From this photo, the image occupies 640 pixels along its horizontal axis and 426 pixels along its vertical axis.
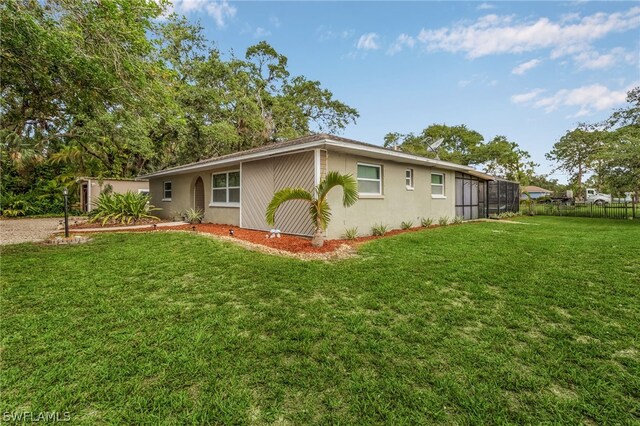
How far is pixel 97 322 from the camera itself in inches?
125

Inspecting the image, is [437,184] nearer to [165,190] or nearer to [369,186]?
[369,186]

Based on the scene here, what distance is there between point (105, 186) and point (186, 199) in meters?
7.79

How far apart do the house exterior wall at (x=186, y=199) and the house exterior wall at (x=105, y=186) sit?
229 centimetres

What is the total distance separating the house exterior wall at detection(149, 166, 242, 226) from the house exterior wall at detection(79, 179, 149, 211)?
2.29 m

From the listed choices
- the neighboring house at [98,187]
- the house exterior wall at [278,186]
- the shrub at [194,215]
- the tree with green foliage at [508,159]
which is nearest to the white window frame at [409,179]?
the house exterior wall at [278,186]

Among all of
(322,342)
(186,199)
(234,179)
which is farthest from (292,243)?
(186,199)

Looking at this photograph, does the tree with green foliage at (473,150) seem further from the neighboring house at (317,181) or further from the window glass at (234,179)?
the window glass at (234,179)

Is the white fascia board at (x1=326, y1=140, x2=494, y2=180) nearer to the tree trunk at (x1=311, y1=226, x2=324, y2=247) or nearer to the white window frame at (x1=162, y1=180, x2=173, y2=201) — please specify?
the tree trunk at (x1=311, y1=226, x2=324, y2=247)

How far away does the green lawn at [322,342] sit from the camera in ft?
6.48

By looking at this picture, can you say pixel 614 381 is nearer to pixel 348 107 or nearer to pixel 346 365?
pixel 346 365

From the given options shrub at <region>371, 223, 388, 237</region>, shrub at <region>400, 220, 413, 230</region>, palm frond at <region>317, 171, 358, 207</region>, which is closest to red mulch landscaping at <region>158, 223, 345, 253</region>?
palm frond at <region>317, 171, 358, 207</region>

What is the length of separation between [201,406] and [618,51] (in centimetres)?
1876

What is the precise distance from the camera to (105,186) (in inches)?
703

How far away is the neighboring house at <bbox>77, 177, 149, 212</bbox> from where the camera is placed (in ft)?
58.6
